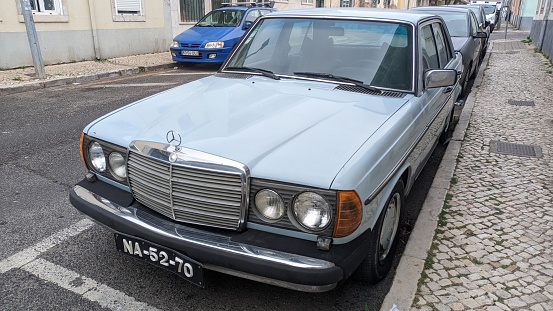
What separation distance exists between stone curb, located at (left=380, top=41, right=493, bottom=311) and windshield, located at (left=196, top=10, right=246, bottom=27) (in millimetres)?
9143

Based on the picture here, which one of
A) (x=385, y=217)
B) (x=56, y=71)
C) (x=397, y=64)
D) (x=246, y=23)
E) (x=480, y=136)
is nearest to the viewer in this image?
(x=385, y=217)

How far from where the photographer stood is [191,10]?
1714 cm

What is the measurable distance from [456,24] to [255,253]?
8679 mm

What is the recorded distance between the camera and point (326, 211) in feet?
7.31

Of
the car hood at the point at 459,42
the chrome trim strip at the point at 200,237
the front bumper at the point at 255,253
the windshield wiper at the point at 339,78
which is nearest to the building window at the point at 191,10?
the car hood at the point at 459,42

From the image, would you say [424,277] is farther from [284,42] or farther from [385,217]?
[284,42]

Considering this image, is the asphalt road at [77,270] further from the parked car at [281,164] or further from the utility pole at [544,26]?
the utility pole at [544,26]

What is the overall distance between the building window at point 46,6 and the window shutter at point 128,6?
1907 millimetres

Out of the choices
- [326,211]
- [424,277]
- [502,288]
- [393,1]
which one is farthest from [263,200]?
[393,1]

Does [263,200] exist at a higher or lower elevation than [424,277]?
higher

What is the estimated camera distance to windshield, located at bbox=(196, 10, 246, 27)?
1322 cm

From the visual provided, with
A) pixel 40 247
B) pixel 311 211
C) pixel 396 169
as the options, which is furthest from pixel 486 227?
pixel 40 247

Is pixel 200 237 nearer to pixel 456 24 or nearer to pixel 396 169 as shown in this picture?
pixel 396 169

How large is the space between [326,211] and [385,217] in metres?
0.82
